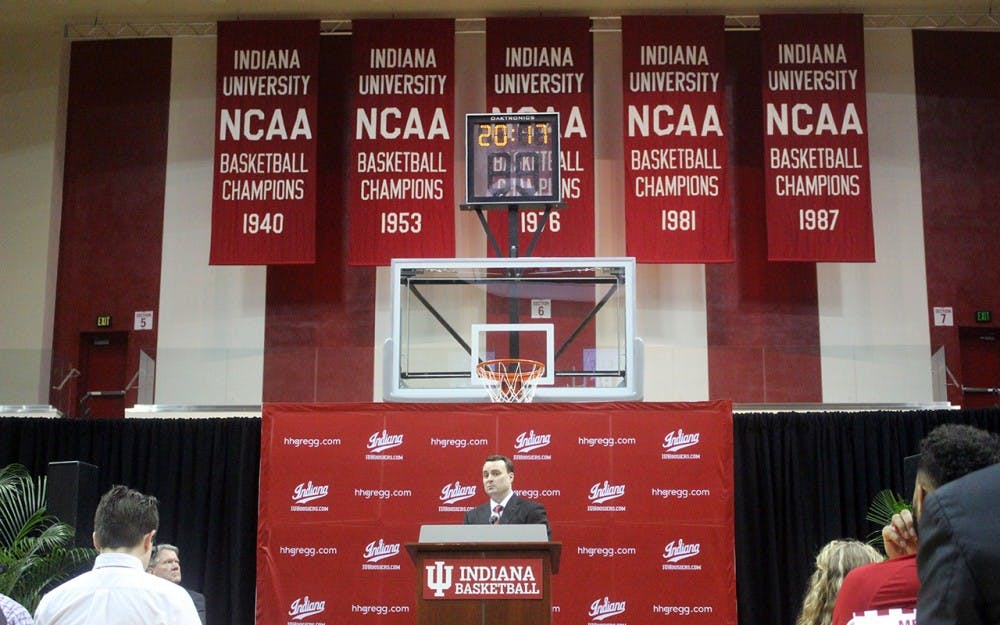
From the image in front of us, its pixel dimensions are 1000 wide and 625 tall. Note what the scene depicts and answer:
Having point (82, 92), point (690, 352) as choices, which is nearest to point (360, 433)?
point (690, 352)

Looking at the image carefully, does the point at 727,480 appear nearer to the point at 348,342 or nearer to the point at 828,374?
the point at 828,374

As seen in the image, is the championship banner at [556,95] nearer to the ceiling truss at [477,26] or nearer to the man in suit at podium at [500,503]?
the ceiling truss at [477,26]

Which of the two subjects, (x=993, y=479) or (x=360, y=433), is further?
(x=360, y=433)

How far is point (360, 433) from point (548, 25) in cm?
644

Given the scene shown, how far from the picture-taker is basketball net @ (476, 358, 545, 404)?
10.2 meters

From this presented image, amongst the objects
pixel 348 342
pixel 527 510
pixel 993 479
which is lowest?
pixel 527 510

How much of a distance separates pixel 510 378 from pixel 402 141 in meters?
4.78

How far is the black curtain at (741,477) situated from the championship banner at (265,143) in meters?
2.80

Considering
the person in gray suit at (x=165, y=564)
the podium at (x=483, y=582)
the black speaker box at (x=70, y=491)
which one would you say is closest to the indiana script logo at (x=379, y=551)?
the black speaker box at (x=70, y=491)

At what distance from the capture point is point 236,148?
14094mm

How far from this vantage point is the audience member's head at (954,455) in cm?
228

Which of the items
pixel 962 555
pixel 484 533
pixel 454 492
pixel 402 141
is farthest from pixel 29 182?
pixel 962 555

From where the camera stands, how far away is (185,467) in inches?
463

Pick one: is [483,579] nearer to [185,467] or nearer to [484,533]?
[484,533]
